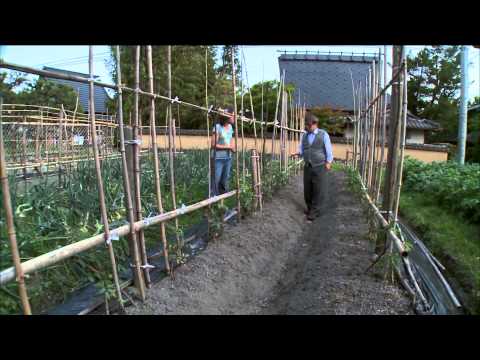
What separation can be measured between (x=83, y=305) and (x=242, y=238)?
6.64ft

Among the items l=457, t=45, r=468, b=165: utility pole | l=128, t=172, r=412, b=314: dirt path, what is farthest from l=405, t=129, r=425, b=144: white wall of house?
l=128, t=172, r=412, b=314: dirt path

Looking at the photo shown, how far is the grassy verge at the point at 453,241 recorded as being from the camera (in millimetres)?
3725

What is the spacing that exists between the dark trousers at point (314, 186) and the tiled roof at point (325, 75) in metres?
21.0

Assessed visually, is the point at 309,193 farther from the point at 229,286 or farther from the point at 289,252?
the point at 229,286

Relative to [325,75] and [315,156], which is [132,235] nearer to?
[315,156]

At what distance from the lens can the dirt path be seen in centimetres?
272

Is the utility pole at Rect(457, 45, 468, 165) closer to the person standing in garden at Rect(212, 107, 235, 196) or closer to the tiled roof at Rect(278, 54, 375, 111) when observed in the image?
the person standing in garden at Rect(212, 107, 235, 196)

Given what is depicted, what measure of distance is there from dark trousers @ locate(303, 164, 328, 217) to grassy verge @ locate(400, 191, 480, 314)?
4.63ft

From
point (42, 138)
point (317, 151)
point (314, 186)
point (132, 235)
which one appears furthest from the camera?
point (42, 138)

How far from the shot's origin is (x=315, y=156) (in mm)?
6039

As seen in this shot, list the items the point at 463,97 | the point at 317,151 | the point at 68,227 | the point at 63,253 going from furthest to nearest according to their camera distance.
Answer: the point at 463,97, the point at 317,151, the point at 68,227, the point at 63,253

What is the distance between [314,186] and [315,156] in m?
0.44

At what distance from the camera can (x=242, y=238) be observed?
4.30 m

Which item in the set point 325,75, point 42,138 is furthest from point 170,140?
point 325,75
